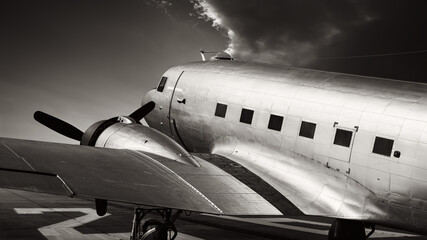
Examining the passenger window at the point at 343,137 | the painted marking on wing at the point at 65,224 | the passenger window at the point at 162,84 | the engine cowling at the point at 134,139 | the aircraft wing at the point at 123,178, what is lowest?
the painted marking on wing at the point at 65,224

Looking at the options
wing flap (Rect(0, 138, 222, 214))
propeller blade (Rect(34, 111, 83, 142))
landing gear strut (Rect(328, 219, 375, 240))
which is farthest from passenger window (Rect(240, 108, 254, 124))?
propeller blade (Rect(34, 111, 83, 142))

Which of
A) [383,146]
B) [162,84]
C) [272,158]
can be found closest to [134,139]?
[272,158]

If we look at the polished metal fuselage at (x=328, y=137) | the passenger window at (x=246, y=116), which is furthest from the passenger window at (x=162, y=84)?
the passenger window at (x=246, y=116)

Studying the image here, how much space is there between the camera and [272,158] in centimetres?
988

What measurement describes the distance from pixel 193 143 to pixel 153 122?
209 centimetres

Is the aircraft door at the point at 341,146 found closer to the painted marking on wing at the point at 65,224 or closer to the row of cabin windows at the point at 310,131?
the row of cabin windows at the point at 310,131

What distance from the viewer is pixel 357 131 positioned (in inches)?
341

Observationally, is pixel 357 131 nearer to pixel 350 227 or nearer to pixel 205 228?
pixel 350 227

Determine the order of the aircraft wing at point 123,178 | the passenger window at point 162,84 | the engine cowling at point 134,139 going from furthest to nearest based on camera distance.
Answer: the passenger window at point 162,84, the engine cowling at point 134,139, the aircraft wing at point 123,178

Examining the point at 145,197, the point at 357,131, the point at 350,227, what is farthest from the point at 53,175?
the point at 350,227

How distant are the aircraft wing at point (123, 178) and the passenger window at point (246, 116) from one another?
1.82 m

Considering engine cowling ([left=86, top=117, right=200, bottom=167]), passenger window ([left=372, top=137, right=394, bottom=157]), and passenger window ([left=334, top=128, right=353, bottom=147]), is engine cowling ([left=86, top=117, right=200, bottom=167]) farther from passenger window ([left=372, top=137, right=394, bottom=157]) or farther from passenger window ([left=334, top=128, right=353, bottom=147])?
passenger window ([left=372, top=137, right=394, bottom=157])

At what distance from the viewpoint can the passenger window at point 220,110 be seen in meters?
11.3

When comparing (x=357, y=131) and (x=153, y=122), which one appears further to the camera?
(x=153, y=122)
